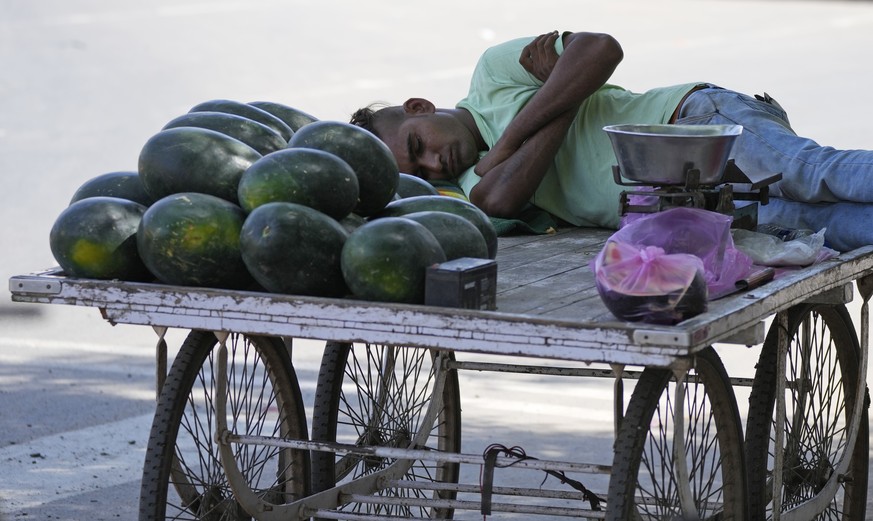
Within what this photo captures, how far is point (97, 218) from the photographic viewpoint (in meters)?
3.03

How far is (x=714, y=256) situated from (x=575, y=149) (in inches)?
53.6

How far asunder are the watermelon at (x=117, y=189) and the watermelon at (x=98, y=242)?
0.21 m

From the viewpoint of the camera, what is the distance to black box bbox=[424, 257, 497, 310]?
2.70m

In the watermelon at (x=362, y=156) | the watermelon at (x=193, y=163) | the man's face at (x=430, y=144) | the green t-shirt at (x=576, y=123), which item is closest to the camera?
the watermelon at (x=193, y=163)

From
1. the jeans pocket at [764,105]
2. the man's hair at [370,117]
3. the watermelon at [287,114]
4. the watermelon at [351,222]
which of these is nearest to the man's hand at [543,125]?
the jeans pocket at [764,105]

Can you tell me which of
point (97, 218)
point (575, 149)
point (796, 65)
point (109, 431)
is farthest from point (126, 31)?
point (97, 218)

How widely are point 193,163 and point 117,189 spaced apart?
33 centimetres

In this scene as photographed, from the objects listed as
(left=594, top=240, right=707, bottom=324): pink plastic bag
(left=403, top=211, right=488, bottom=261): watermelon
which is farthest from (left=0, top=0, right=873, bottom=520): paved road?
(left=594, top=240, right=707, bottom=324): pink plastic bag

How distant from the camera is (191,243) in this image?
287 cm

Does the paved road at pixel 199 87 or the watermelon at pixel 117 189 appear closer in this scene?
the watermelon at pixel 117 189

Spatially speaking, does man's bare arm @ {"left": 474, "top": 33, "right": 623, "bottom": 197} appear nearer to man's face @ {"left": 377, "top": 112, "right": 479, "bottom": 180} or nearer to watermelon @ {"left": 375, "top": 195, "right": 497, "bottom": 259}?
man's face @ {"left": 377, "top": 112, "right": 479, "bottom": 180}

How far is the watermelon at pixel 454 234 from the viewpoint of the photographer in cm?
299

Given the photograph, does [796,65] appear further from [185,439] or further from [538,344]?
[538,344]

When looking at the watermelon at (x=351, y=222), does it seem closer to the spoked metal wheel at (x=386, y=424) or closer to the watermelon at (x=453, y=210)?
the watermelon at (x=453, y=210)
